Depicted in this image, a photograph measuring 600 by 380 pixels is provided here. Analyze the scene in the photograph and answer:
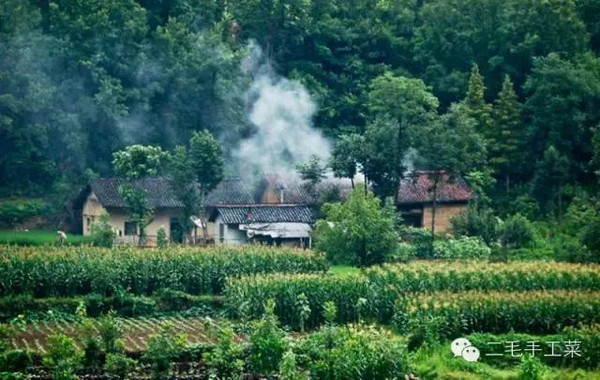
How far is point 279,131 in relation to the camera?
51.8m

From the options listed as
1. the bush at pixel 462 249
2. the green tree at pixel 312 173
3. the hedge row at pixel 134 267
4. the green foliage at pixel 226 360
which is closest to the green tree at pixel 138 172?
the hedge row at pixel 134 267

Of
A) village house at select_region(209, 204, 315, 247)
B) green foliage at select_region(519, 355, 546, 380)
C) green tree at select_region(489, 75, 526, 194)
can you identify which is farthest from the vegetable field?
green tree at select_region(489, 75, 526, 194)

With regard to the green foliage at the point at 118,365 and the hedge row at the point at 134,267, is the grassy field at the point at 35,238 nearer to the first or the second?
the hedge row at the point at 134,267

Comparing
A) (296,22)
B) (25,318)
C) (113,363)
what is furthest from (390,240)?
(296,22)

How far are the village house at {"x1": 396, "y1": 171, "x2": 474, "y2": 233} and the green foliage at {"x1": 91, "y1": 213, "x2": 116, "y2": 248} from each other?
12.0 m

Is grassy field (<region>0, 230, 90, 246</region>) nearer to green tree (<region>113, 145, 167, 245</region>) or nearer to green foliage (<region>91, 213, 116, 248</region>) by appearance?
green foliage (<region>91, 213, 116, 248</region>)

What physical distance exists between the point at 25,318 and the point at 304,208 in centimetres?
1560

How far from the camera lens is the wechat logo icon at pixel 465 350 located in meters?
25.4

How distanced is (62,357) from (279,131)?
29562 mm

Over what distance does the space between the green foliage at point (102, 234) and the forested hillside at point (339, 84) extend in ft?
25.4

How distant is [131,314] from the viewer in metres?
33.0

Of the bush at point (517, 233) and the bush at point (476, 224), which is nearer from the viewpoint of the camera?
the bush at point (517, 233)

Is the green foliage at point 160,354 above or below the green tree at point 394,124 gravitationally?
below

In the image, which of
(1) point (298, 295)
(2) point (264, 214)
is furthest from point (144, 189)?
(1) point (298, 295)
